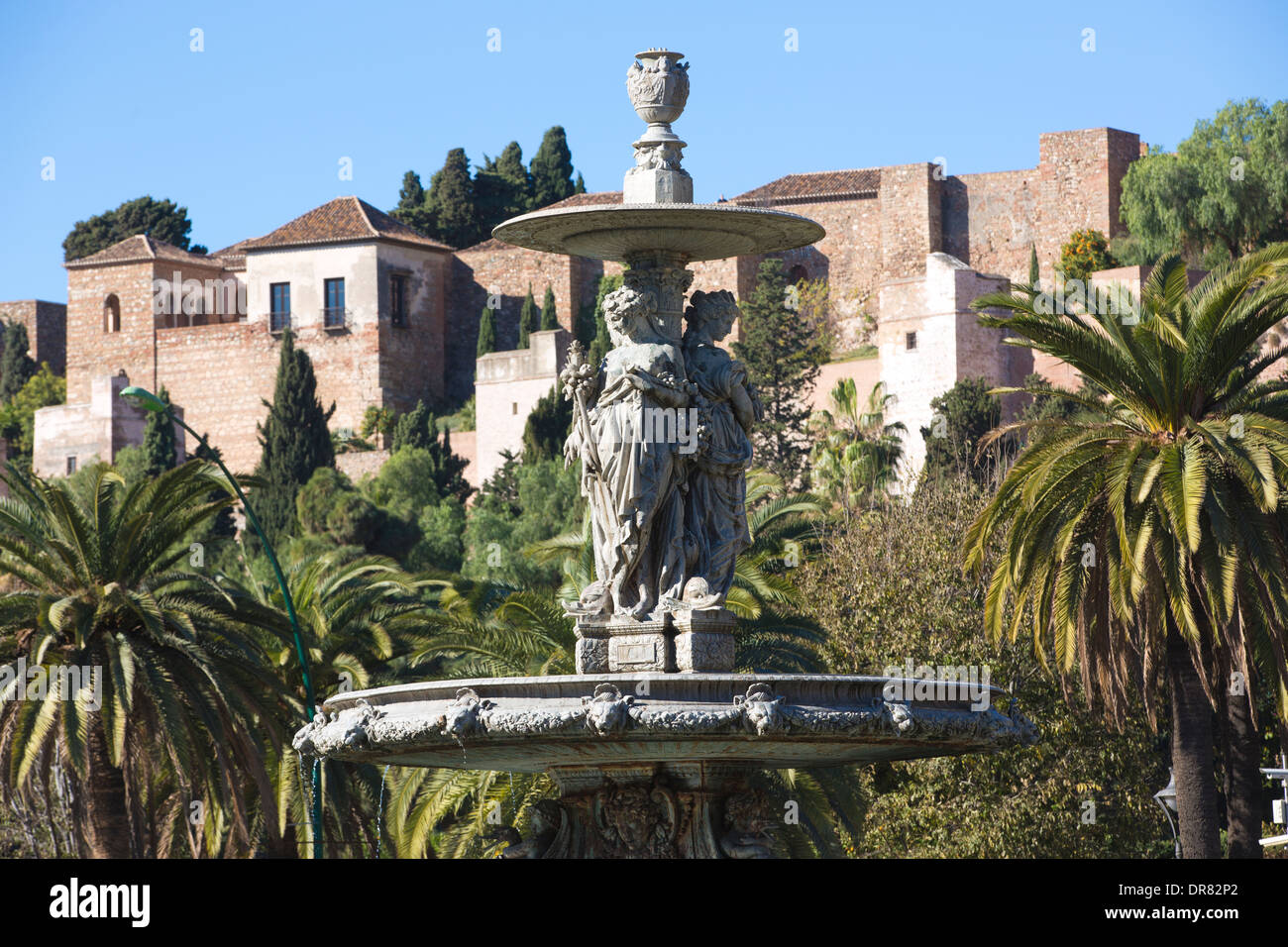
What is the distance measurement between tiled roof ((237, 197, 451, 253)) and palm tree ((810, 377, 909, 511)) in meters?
23.6

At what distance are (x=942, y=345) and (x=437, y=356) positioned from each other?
30.0 m

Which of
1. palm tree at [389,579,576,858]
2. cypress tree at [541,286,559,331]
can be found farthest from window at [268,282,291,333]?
palm tree at [389,579,576,858]

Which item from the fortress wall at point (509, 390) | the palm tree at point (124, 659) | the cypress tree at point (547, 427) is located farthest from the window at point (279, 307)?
the palm tree at point (124, 659)

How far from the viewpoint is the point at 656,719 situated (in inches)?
382

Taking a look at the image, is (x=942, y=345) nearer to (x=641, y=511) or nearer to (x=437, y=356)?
(x=437, y=356)

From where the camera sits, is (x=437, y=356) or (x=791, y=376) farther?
(x=437, y=356)

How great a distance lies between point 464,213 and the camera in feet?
324

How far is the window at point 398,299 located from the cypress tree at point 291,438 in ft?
31.6

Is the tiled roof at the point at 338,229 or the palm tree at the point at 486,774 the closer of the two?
the palm tree at the point at 486,774

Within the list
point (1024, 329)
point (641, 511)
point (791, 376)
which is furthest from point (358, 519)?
point (641, 511)

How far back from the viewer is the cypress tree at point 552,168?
100562 millimetres

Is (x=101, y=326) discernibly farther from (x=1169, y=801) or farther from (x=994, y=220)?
(x=1169, y=801)

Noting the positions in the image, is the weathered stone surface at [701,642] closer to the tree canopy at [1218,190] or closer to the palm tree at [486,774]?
the palm tree at [486,774]
